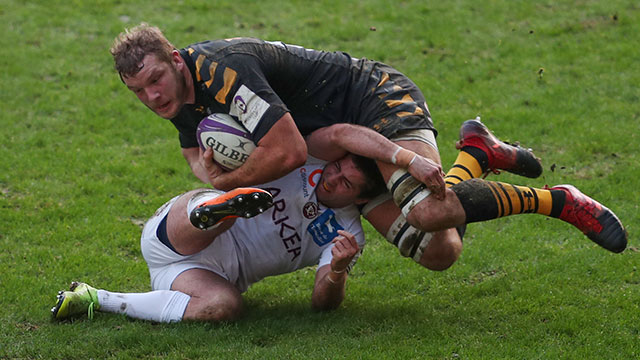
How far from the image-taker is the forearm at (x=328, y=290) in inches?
221

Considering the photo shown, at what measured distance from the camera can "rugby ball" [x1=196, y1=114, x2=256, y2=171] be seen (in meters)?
5.43

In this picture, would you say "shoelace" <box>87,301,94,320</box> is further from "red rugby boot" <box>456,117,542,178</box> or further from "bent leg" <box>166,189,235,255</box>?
"red rugby boot" <box>456,117,542,178</box>

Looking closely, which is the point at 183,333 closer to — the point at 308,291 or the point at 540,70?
the point at 308,291

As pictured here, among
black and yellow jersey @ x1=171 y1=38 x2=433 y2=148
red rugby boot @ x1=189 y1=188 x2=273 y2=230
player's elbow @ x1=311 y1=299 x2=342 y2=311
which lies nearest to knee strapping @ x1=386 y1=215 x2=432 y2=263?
player's elbow @ x1=311 y1=299 x2=342 y2=311

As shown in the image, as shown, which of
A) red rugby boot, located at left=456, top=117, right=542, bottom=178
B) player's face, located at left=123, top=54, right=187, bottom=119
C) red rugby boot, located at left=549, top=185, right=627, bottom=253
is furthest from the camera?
red rugby boot, located at left=456, top=117, right=542, bottom=178

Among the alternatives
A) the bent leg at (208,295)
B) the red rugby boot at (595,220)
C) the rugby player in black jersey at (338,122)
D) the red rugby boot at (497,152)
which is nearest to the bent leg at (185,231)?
the bent leg at (208,295)

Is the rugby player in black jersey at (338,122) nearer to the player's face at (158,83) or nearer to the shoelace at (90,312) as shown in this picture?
the player's face at (158,83)

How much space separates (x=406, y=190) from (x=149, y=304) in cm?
195

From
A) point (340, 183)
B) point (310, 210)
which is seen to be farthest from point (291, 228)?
point (340, 183)

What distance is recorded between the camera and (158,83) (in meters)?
5.49

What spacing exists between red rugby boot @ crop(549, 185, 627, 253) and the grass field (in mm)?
571

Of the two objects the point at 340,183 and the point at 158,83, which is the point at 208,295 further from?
the point at 158,83

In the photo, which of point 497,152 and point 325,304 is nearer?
point 325,304

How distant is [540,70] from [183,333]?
6386mm
